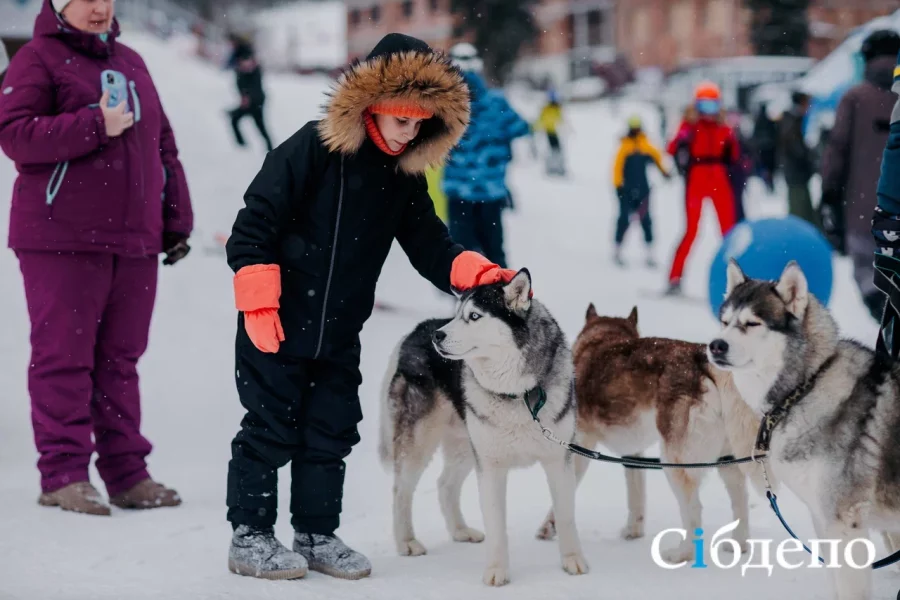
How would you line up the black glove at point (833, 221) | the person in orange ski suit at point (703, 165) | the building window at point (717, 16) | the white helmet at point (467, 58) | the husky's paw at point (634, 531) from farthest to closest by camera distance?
1. the building window at point (717, 16)
2. the person in orange ski suit at point (703, 165)
3. the white helmet at point (467, 58)
4. the black glove at point (833, 221)
5. the husky's paw at point (634, 531)

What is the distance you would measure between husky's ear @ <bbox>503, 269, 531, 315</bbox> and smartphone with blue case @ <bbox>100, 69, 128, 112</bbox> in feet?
6.28

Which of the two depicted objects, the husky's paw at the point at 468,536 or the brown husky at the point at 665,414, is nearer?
the brown husky at the point at 665,414

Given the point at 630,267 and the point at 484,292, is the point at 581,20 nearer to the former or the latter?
the point at 630,267

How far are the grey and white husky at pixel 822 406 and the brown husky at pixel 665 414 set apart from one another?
0.53 m

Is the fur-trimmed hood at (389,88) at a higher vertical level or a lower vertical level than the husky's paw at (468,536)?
higher

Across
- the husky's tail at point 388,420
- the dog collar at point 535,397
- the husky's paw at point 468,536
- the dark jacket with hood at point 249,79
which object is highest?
the dark jacket with hood at point 249,79

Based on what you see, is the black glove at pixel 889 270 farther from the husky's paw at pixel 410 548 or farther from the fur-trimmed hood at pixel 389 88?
the husky's paw at pixel 410 548

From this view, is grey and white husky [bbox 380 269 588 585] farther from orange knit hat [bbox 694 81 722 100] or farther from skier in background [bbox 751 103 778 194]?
skier in background [bbox 751 103 778 194]

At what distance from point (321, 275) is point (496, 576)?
1218 millimetres

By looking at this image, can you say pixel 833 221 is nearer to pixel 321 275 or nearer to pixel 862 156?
pixel 862 156

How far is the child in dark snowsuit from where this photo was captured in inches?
126

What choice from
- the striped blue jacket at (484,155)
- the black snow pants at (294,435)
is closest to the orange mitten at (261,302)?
the black snow pants at (294,435)

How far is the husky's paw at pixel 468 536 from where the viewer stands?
3.92 meters

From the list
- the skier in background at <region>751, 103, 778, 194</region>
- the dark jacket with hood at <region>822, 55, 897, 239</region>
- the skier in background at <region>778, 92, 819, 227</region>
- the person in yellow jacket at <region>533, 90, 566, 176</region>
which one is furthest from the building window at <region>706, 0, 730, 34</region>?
the dark jacket with hood at <region>822, 55, 897, 239</region>
